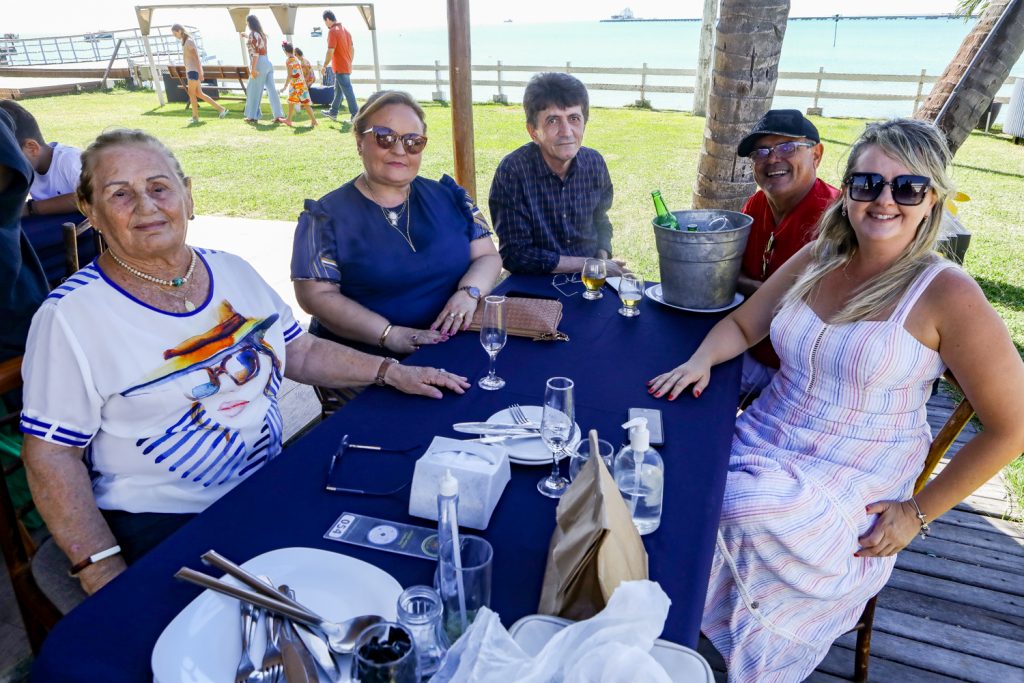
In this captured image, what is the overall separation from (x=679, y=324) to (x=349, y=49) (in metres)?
12.8

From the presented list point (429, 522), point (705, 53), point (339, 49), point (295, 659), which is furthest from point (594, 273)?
point (705, 53)

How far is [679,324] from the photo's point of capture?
100 inches

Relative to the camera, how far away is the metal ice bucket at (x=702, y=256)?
7.92 feet

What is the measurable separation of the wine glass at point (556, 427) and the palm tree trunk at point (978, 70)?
13.0 ft

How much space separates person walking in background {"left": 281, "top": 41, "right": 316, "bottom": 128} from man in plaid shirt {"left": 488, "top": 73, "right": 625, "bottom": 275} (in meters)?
11.8

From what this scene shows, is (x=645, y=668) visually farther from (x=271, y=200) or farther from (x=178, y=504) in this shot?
(x=271, y=200)

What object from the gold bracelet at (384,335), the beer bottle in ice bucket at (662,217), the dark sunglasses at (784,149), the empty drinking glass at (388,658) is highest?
the dark sunglasses at (784,149)

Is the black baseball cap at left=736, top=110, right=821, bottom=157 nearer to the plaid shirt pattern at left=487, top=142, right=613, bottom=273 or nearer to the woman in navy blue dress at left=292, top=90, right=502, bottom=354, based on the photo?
the plaid shirt pattern at left=487, top=142, right=613, bottom=273

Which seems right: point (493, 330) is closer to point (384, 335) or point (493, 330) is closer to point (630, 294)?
point (384, 335)

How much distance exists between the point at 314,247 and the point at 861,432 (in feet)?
6.62

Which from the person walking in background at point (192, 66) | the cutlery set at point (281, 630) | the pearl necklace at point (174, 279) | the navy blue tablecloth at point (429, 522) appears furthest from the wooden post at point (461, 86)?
the person walking in background at point (192, 66)

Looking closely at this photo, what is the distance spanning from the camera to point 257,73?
13391 mm

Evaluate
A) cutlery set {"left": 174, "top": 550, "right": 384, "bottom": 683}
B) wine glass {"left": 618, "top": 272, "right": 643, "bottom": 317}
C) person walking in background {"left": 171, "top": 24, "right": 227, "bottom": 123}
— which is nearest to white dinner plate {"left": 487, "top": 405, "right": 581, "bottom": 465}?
cutlery set {"left": 174, "top": 550, "right": 384, "bottom": 683}

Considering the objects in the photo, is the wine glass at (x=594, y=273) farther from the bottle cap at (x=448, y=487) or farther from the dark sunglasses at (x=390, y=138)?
the bottle cap at (x=448, y=487)
